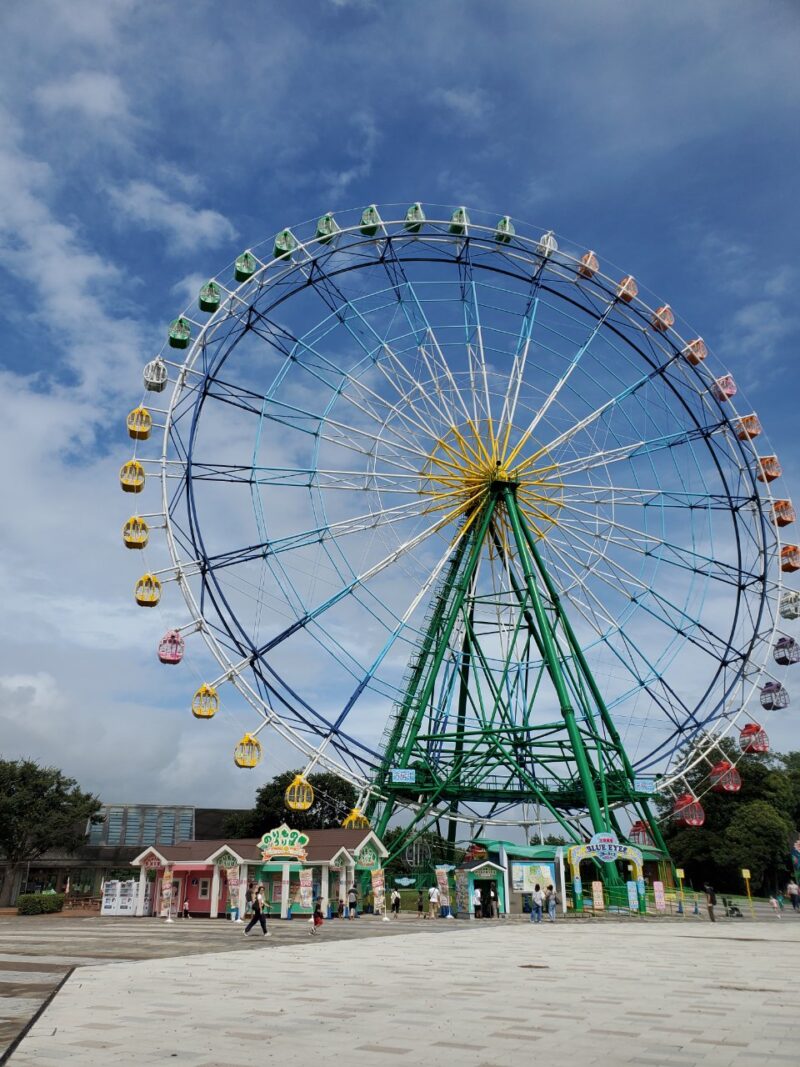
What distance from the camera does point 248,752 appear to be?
32.1 meters

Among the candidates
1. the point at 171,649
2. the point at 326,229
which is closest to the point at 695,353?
the point at 326,229

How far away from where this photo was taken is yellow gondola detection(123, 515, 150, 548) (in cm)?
3200

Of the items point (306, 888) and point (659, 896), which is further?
point (306, 888)

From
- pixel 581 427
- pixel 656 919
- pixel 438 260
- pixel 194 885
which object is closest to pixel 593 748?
pixel 656 919

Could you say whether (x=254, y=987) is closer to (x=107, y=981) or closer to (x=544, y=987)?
(x=107, y=981)

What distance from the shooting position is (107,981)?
13.3 meters

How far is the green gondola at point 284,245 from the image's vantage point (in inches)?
1417

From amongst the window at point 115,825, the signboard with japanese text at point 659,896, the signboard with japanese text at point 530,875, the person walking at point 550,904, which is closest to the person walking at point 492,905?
the signboard with japanese text at point 530,875

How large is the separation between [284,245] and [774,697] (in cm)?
2873

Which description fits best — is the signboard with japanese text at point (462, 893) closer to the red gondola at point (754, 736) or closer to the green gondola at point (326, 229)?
the red gondola at point (754, 736)

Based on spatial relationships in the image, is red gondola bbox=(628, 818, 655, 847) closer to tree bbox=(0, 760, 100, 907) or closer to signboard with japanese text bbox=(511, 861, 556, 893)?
signboard with japanese text bbox=(511, 861, 556, 893)

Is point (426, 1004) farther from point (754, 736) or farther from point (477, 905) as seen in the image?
point (754, 736)

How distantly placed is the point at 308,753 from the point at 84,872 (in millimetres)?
38990

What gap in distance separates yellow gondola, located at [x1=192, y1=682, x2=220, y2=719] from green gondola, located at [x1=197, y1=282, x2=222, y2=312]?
578 inches
